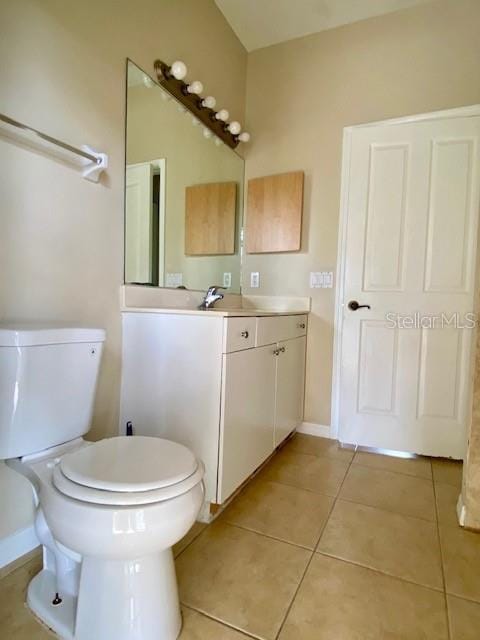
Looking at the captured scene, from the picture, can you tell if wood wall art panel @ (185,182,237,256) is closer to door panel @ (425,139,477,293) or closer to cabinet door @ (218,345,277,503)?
cabinet door @ (218,345,277,503)

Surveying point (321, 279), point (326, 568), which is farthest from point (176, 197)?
point (326, 568)

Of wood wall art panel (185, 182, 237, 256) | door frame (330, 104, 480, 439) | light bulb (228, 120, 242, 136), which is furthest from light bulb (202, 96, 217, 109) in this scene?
door frame (330, 104, 480, 439)


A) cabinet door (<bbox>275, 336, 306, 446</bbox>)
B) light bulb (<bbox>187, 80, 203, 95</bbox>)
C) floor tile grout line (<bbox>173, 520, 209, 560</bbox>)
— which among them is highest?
light bulb (<bbox>187, 80, 203, 95</bbox>)

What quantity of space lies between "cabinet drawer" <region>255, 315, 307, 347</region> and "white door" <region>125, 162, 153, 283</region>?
0.58 metres

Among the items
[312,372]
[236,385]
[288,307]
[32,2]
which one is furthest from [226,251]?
[32,2]

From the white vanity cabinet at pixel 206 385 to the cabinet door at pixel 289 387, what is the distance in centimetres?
A: 16

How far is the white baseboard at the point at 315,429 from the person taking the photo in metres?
2.25

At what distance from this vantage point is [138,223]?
156cm

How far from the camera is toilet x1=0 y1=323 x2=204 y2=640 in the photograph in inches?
29.6

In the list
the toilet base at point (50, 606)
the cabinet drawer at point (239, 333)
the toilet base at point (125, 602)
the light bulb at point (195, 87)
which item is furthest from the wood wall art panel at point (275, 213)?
the toilet base at point (50, 606)

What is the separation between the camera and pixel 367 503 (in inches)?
60.4

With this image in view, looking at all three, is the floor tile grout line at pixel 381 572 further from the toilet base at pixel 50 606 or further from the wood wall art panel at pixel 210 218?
the wood wall art panel at pixel 210 218

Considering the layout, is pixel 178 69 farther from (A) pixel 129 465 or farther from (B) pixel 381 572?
(B) pixel 381 572

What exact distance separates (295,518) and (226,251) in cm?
157
